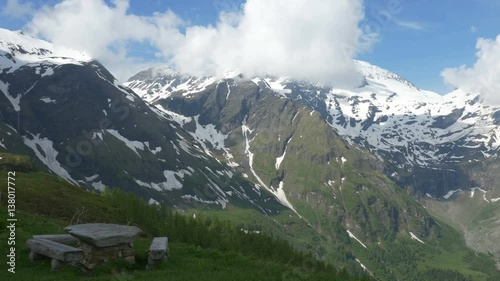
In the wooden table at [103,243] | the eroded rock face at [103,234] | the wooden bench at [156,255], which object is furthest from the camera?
the wooden bench at [156,255]

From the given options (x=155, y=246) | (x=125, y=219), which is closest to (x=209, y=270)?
(x=155, y=246)

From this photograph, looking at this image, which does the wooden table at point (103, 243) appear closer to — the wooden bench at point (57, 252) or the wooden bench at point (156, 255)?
the wooden bench at point (57, 252)

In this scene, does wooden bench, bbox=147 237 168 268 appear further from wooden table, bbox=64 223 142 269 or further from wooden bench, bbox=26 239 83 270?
wooden bench, bbox=26 239 83 270

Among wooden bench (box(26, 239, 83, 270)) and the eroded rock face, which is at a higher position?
the eroded rock face

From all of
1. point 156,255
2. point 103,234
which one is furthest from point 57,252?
point 156,255

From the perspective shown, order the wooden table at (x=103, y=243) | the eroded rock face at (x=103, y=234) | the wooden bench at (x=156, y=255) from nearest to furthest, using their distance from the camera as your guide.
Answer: the eroded rock face at (x=103, y=234) < the wooden table at (x=103, y=243) < the wooden bench at (x=156, y=255)

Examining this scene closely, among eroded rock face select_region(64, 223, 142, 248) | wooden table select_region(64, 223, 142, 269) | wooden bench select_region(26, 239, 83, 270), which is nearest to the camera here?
eroded rock face select_region(64, 223, 142, 248)

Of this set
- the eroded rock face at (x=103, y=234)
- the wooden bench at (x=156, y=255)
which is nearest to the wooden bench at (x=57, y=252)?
the eroded rock face at (x=103, y=234)

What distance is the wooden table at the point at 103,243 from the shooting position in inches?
962

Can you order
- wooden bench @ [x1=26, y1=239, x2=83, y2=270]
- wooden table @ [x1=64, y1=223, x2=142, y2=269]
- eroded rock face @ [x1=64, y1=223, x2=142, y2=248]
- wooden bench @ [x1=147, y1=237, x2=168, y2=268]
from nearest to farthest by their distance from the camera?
eroded rock face @ [x1=64, y1=223, x2=142, y2=248], wooden table @ [x1=64, y1=223, x2=142, y2=269], wooden bench @ [x1=26, y1=239, x2=83, y2=270], wooden bench @ [x1=147, y1=237, x2=168, y2=268]

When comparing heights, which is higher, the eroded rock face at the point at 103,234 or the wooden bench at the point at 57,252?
the eroded rock face at the point at 103,234

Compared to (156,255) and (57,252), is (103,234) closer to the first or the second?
(57,252)

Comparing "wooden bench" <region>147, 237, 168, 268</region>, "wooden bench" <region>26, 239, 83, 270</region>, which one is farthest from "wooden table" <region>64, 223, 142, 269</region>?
"wooden bench" <region>147, 237, 168, 268</region>

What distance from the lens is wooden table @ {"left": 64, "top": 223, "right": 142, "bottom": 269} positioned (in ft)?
80.2
